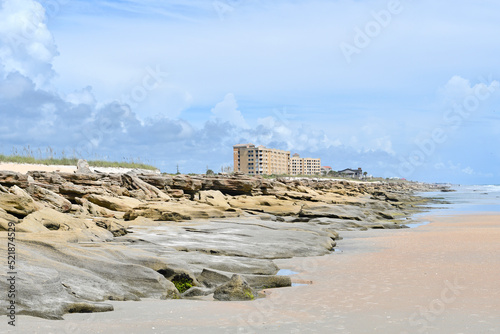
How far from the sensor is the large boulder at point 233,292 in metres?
9.54

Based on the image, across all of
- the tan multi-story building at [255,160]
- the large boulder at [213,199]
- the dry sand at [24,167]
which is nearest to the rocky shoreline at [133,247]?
the large boulder at [213,199]

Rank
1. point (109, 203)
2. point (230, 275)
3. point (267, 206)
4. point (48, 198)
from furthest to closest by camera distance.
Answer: point (267, 206)
point (109, 203)
point (48, 198)
point (230, 275)

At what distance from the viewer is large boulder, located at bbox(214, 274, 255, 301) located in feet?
31.3

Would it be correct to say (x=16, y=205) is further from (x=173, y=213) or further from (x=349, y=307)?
(x=349, y=307)

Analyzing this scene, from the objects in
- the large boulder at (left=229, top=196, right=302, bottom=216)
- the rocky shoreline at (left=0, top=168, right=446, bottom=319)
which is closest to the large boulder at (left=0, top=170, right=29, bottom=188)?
the rocky shoreline at (left=0, top=168, right=446, bottom=319)

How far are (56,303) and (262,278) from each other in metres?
4.89

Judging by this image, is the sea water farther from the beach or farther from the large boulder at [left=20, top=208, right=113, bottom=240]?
the large boulder at [left=20, top=208, right=113, bottom=240]

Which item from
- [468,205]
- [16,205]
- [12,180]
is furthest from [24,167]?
[468,205]

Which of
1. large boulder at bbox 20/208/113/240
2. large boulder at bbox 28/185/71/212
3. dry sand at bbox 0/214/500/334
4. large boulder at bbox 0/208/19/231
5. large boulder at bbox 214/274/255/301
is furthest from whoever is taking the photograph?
large boulder at bbox 28/185/71/212

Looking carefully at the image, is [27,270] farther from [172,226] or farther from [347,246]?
[347,246]

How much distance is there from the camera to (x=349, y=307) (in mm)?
8844

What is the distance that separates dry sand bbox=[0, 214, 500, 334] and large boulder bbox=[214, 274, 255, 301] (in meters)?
0.31

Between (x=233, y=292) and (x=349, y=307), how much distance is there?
7.21 ft

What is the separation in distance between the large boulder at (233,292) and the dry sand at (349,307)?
311 mm
